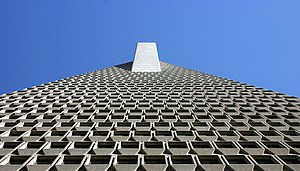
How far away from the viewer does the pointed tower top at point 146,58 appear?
95875 millimetres

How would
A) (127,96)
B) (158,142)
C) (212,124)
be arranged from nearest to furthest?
(158,142)
(212,124)
(127,96)

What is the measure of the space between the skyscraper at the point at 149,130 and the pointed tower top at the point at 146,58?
1928 inches

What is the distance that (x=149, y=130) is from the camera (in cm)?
2803

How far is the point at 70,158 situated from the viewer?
71.6 feet

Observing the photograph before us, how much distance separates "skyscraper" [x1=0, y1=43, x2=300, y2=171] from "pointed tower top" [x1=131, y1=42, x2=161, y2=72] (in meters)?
49.0

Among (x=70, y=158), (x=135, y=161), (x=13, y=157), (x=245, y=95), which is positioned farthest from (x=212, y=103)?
(x=13, y=157)

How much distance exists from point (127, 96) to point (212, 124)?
1675 centimetres

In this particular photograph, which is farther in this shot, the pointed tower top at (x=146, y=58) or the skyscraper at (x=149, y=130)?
the pointed tower top at (x=146, y=58)

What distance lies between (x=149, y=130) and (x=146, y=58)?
280ft

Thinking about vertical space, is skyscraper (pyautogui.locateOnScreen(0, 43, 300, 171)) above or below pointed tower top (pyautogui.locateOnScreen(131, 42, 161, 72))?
below

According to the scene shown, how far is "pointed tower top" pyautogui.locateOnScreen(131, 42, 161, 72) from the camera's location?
95.9 meters

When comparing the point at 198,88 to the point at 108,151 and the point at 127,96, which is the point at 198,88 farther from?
the point at 108,151

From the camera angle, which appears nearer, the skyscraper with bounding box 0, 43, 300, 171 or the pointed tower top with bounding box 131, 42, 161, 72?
the skyscraper with bounding box 0, 43, 300, 171

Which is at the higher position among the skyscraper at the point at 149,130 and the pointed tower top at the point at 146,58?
the pointed tower top at the point at 146,58
